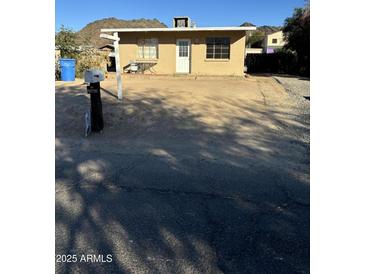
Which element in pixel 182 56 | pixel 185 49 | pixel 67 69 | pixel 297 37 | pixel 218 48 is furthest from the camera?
pixel 297 37

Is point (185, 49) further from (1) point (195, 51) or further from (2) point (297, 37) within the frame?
(2) point (297, 37)

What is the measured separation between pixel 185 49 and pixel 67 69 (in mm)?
8119

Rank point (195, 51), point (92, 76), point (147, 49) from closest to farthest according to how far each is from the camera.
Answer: point (92, 76) < point (195, 51) < point (147, 49)

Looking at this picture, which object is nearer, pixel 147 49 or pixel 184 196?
pixel 184 196

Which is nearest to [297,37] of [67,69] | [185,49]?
[185,49]

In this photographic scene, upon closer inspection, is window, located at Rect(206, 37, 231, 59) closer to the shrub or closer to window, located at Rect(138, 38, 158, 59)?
window, located at Rect(138, 38, 158, 59)

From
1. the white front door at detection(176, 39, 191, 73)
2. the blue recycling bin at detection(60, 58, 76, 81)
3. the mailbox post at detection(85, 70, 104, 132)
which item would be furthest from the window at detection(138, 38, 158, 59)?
the mailbox post at detection(85, 70, 104, 132)

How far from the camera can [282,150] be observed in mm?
5801

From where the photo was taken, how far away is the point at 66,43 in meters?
19.2
